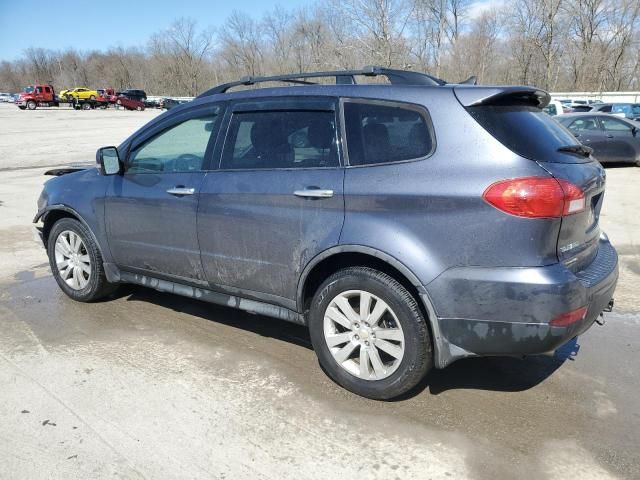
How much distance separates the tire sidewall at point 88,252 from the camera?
184 inches

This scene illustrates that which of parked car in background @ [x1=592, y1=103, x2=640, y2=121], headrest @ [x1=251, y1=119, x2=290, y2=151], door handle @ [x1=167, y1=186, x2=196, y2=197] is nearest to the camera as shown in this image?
headrest @ [x1=251, y1=119, x2=290, y2=151]

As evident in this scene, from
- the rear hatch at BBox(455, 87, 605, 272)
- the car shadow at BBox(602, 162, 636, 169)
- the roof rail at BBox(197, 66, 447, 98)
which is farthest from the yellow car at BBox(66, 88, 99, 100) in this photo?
the rear hatch at BBox(455, 87, 605, 272)

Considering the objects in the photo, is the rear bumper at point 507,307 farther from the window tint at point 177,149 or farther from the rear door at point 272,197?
the window tint at point 177,149

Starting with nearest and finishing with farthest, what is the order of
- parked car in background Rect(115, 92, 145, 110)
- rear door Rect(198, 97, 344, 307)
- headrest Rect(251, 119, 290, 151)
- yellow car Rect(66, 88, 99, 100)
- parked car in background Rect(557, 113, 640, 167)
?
rear door Rect(198, 97, 344, 307), headrest Rect(251, 119, 290, 151), parked car in background Rect(557, 113, 640, 167), parked car in background Rect(115, 92, 145, 110), yellow car Rect(66, 88, 99, 100)

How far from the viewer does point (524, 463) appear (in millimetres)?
2672

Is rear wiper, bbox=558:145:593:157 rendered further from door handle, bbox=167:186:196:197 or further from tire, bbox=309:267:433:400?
door handle, bbox=167:186:196:197

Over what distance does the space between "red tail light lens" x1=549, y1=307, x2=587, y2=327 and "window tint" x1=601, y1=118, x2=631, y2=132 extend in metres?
13.8

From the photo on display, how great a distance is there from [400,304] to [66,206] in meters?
3.24

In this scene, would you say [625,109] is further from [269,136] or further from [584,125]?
[269,136]

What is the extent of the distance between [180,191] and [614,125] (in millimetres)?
14228

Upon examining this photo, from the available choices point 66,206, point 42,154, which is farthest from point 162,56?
point 66,206

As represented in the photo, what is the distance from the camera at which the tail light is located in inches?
105

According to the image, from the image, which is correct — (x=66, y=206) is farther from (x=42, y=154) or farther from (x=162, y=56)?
(x=162, y=56)

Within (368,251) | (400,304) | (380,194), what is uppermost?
(380,194)
